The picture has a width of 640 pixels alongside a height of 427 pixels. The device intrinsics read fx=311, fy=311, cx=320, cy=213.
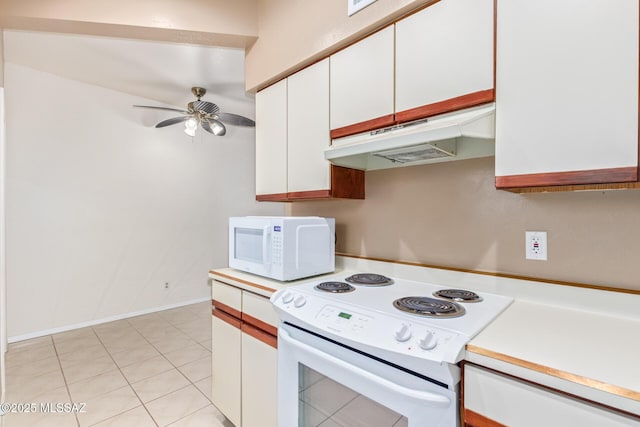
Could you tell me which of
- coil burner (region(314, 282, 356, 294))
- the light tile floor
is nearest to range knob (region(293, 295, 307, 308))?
coil burner (region(314, 282, 356, 294))

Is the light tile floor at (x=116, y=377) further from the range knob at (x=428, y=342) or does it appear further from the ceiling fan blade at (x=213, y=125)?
the ceiling fan blade at (x=213, y=125)

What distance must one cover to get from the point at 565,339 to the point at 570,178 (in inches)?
19.1

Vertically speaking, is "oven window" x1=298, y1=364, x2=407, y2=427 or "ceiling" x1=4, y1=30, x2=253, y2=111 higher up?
"ceiling" x1=4, y1=30, x2=253, y2=111

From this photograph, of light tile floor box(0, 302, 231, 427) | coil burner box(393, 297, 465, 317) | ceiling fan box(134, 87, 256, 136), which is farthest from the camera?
ceiling fan box(134, 87, 256, 136)

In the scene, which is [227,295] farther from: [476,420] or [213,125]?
[213,125]

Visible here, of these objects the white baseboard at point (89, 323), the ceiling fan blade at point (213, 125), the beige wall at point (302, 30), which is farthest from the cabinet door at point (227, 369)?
the white baseboard at point (89, 323)

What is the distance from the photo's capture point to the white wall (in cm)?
304

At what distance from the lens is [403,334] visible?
3.08 feet

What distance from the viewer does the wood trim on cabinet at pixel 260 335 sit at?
4.83 feet

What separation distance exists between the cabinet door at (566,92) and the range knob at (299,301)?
0.86 meters

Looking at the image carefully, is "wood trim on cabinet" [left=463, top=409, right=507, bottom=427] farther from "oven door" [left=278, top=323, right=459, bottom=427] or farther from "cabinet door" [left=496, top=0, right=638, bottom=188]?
"cabinet door" [left=496, top=0, right=638, bottom=188]

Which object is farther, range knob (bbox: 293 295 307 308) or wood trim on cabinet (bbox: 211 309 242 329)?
wood trim on cabinet (bbox: 211 309 242 329)

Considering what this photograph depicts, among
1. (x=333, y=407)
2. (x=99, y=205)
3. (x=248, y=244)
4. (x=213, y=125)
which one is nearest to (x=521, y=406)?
(x=333, y=407)

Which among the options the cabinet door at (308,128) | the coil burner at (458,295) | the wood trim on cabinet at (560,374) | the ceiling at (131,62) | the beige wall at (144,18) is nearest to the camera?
the wood trim on cabinet at (560,374)
